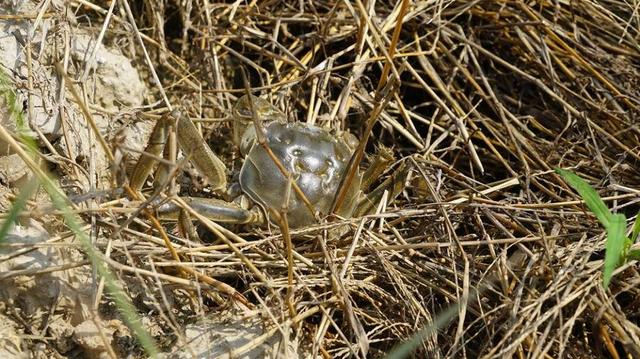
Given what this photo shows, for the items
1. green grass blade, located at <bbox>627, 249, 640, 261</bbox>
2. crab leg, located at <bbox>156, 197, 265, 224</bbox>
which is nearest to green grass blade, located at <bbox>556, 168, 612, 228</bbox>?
green grass blade, located at <bbox>627, 249, 640, 261</bbox>

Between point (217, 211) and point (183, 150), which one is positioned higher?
→ point (183, 150)

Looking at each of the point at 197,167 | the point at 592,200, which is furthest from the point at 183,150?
the point at 592,200

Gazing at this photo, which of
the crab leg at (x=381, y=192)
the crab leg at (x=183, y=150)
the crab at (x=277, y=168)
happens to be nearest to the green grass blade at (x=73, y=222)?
the crab leg at (x=183, y=150)

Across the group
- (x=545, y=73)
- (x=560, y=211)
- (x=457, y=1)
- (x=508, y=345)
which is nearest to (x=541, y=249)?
(x=560, y=211)

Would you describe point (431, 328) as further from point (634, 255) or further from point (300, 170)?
point (300, 170)

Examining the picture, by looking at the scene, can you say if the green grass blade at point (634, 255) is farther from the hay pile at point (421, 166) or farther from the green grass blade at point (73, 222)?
A: the green grass blade at point (73, 222)

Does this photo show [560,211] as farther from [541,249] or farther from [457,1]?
[457,1]
